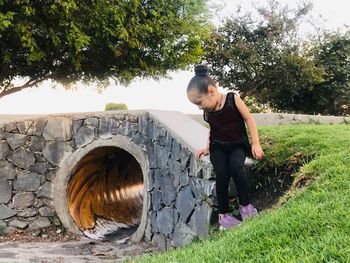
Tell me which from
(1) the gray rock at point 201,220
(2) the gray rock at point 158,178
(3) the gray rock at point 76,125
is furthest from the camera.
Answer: (3) the gray rock at point 76,125

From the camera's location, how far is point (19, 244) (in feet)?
25.8

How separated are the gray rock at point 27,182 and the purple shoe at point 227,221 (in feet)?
16.8

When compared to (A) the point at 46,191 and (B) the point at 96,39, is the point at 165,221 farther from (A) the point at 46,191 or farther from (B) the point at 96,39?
(B) the point at 96,39

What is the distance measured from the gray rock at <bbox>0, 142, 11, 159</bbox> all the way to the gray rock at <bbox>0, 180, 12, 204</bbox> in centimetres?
48

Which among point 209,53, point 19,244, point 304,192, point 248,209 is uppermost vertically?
point 209,53

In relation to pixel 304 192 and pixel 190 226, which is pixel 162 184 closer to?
pixel 190 226

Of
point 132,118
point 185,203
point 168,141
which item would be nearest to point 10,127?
point 132,118

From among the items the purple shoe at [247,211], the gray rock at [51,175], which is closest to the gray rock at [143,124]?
the gray rock at [51,175]

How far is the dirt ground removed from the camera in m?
6.38

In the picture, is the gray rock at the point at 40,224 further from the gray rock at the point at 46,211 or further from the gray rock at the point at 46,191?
the gray rock at the point at 46,191

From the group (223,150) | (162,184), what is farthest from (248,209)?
(162,184)

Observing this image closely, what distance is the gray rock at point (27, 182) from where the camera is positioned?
8.68 meters

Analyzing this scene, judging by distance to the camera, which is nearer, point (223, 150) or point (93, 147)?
point (223, 150)

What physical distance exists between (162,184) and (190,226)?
4.78 feet
